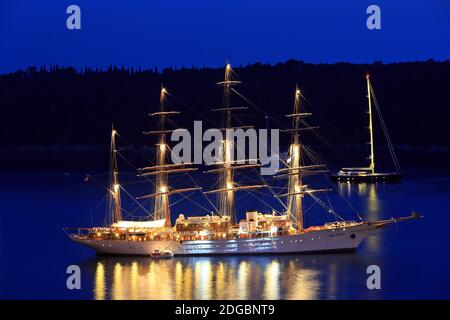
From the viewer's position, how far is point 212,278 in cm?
5331

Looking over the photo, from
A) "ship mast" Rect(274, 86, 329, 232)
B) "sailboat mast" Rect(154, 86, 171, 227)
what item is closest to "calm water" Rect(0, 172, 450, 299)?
"ship mast" Rect(274, 86, 329, 232)

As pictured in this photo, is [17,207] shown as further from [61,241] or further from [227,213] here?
[227,213]

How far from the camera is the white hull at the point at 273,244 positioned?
2286 inches

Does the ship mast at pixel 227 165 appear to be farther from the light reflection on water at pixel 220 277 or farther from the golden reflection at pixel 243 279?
the golden reflection at pixel 243 279

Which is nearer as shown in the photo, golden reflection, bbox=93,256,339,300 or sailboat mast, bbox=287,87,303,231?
golden reflection, bbox=93,256,339,300

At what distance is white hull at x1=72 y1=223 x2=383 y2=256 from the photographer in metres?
58.1

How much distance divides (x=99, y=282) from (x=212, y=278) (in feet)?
18.6

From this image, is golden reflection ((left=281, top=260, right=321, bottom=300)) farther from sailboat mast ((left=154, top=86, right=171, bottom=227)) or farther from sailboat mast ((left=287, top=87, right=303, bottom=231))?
sailboat mast ((left=154, top=86, right=171, bottom=227))

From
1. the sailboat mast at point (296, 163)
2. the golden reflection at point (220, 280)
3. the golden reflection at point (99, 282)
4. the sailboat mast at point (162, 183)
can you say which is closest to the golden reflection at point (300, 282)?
the golden reflection at point (220, 280)

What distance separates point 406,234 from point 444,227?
203 inches

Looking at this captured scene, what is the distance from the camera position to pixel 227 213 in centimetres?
6309

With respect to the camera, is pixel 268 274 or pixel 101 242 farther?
pixel 101 242
